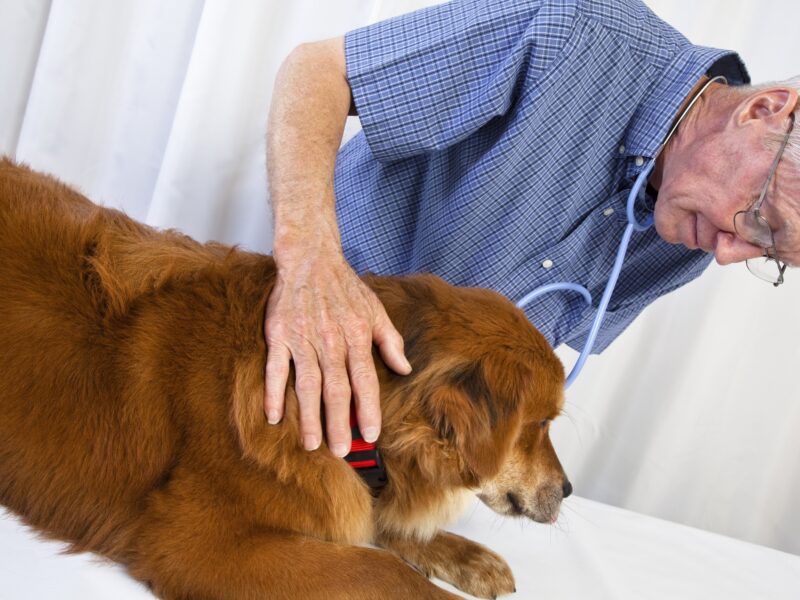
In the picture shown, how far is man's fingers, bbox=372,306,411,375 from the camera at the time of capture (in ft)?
4.59

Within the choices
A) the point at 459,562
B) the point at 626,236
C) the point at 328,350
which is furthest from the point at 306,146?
the point at 459,562

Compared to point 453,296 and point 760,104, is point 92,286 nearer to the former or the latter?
point 453,296

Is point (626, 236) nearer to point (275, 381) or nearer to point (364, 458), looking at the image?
point (364, 458)

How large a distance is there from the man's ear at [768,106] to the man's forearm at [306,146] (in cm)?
97

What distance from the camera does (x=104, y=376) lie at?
4.31ft

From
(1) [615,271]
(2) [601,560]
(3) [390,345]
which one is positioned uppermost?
(1) [615,271]

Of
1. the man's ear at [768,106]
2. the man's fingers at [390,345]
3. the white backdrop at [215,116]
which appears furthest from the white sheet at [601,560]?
the man's ear at [768,106]

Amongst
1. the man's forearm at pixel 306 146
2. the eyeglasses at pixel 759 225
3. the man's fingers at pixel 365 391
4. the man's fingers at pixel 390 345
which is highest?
the eyeglasses at pixel 759 225

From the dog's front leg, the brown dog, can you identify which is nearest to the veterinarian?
the brown dog

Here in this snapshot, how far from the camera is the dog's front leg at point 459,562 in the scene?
1621 millimetres

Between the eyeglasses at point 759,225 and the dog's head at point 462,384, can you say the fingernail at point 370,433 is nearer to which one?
the dog's head at point 462,384

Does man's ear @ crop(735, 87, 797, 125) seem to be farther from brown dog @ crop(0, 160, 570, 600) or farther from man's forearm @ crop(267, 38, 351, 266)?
man's forearm @ crop(267, 38, 351, 266)

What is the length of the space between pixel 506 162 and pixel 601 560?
3.61ft

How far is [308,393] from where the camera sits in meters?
1.36
